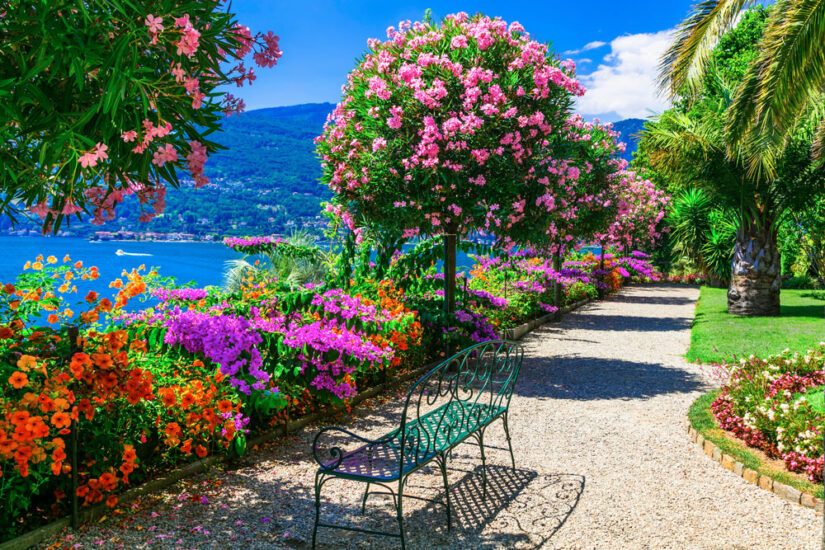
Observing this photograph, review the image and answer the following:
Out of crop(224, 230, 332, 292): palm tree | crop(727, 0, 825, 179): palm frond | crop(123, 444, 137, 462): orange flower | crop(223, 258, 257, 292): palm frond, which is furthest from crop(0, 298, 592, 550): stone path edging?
crop(223, 258, 257, 292): palm frond

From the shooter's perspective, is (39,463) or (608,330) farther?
(608,330)

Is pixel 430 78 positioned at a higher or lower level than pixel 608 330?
higher

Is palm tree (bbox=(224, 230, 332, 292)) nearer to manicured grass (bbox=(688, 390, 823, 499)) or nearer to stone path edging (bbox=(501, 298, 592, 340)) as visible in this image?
stone path edging (bbox=(501, 298, 592, 340))

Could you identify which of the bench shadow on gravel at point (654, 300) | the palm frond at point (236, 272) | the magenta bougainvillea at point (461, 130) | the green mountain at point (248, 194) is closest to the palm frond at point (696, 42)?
the magenta bougainvillea at point (461, 130)

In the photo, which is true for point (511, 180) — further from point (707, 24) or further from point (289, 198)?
point (289, 198)

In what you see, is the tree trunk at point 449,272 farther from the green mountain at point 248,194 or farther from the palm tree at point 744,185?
the palm tree at point 744,185

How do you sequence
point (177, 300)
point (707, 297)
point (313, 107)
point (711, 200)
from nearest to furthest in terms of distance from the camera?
1. point (177, 300)
2. point (711, 200)
3. point (707, 297)
4. point (313, 107)

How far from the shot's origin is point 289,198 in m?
33.5

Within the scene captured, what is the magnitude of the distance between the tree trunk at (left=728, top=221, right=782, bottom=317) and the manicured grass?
27.3ft

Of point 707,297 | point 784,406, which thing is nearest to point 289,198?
point 707,297

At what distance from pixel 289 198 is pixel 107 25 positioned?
31891 millimetres

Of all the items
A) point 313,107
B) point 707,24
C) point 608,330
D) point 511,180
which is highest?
point 313,107

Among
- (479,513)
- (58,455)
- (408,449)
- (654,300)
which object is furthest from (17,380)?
(654,300)

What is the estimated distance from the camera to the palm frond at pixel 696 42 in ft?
24.8
